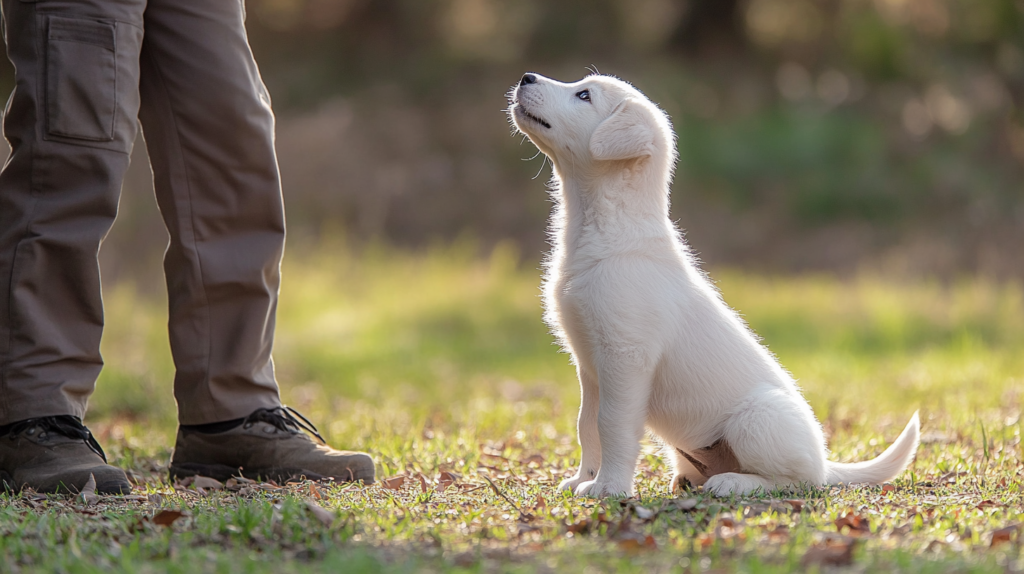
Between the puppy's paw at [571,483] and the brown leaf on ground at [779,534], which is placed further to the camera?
the puppy's paw at [571,483]

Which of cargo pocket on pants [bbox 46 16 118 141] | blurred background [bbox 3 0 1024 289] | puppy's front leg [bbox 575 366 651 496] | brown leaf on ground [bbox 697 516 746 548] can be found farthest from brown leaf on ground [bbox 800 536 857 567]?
blurred background [bbox 3 0 1024 289]

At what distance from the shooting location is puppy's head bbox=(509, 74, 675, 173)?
315 centimetres

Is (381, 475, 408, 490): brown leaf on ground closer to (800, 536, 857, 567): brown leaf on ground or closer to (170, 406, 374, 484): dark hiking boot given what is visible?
(170, 406, 374, 484): dark hiking boot

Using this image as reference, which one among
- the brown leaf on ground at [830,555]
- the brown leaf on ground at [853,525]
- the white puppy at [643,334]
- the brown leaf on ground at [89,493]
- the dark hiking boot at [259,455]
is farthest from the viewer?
the dark hiking boot at [259,455]

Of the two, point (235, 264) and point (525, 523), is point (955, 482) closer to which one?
point (525, 523)

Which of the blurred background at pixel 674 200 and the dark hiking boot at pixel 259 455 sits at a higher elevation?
the blurred background at pixel 674 200

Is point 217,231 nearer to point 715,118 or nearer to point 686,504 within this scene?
point 686,504

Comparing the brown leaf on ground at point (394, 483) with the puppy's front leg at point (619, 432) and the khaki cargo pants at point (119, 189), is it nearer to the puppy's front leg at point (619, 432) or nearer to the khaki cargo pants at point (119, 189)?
the khaki cargo pants at point (119, 189)

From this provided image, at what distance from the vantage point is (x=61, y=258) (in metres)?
3.04

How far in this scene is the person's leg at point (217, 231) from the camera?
332cm

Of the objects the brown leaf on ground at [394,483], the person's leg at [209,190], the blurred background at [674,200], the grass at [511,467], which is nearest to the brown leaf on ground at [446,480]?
the grass at [511,467]

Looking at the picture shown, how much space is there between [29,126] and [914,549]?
2.89 metres

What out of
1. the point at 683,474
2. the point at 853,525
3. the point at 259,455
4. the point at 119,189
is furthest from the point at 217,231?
the point at 853,525

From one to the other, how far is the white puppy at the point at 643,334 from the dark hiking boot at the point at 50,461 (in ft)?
4.98
